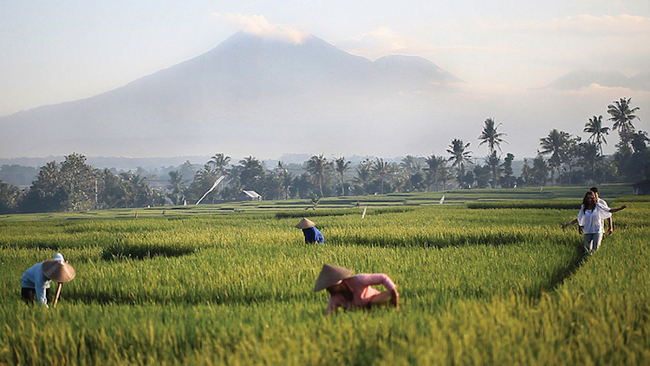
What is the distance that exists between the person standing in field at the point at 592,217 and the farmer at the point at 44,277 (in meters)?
7.58

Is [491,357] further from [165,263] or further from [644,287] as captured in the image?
[165,263]

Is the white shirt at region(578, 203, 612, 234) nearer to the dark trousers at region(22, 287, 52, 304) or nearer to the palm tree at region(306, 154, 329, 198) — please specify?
the dark trousers at region(22, 287, 52, 304)

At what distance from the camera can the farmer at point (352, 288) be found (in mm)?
4270

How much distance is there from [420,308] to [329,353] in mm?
1633

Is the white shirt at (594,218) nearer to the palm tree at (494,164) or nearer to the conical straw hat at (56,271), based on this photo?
the conical straw hat at (56,271)

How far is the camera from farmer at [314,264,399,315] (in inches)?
168

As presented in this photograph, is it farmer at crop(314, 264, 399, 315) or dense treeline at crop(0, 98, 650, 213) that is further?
dense treeline at crop(0, 98, 650, 213)

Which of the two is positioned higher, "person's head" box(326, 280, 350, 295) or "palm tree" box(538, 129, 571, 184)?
"palm tree" box(538, 129, 571, 184)

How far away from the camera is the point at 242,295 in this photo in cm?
659

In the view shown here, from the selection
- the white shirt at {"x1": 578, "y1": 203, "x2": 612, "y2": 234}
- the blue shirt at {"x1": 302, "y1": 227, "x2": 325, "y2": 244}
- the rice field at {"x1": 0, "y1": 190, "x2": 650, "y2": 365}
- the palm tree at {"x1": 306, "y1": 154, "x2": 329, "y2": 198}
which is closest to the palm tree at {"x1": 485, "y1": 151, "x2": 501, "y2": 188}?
the palm tree at {"x1": 306, "y1": 154, "x2": 329, "y2": 198}

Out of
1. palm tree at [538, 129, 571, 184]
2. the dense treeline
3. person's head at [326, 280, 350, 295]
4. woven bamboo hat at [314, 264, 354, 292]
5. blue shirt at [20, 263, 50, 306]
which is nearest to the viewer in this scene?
woven bamboo hat at [314, 264, 354, 292]

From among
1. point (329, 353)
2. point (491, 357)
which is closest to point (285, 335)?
point (329, 353)

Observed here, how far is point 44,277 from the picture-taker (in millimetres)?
6121

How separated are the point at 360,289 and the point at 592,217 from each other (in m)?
5.92
